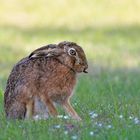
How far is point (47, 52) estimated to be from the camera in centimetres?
893

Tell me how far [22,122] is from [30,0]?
21.9 meters

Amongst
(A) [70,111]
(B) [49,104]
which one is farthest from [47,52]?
(A) [70,111]

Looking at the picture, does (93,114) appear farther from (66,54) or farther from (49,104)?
(66,54)

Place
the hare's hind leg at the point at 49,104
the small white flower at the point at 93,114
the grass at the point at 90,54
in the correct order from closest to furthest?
the grass at the point at 90,54, the hare's hind leg at the point at 49,104, the small white flower at the point at 93,114

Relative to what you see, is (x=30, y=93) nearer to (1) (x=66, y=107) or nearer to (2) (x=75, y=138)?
(1) (x=66, y=107)

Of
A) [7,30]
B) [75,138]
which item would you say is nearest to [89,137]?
[75,138]

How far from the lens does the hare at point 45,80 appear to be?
342 inches

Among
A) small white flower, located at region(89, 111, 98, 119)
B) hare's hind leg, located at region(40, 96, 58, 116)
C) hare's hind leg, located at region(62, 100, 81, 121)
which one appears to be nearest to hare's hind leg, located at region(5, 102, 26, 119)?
hare's hind leg, located at region(40, 96, 58, 116)

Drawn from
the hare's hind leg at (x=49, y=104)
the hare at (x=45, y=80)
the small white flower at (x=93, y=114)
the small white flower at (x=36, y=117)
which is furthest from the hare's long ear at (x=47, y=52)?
the small white flower at (x=93, y=114)

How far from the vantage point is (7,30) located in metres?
25.0

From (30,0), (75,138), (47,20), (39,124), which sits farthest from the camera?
(30,0)

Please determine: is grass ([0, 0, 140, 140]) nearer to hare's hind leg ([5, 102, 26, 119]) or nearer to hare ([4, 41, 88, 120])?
hare's hind leg ([5, 102, 26, 119])

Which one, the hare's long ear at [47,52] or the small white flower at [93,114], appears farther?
the hare's long ear at [47,52]

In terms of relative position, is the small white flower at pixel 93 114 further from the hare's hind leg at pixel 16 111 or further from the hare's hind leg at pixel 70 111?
the hare's hind leg at pixel 16 111
